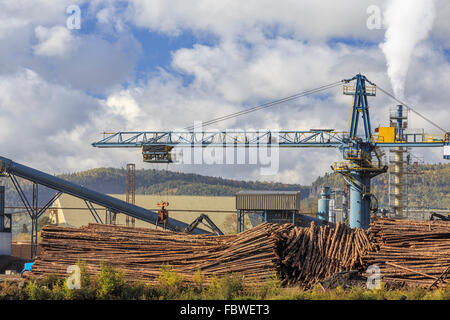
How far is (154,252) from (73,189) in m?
18.9

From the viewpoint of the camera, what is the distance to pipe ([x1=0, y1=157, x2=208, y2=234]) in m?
32.8

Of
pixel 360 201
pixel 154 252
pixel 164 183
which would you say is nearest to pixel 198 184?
pixel 164 183

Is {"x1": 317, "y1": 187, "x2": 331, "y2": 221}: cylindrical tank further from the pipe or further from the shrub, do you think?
the shrub

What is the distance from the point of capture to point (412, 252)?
16.3 meters

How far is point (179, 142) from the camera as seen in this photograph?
163 ft

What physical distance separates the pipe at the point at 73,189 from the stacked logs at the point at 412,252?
771 inches

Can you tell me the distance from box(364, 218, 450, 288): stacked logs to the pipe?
1958 cm

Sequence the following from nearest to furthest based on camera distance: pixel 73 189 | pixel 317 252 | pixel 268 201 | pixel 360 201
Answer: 1. pixel 317 252
2. pixel 73 189
3. pixel 268 201
4. pixel 360 201

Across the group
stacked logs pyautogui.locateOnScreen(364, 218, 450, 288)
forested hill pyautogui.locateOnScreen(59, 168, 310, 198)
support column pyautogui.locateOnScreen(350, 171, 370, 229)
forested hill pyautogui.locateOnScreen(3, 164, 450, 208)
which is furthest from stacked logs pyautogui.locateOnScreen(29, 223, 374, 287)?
forested hill pyautogui.locateOnScreen(59, 168, 310, 198)

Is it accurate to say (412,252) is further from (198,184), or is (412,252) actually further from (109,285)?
(198,184)
